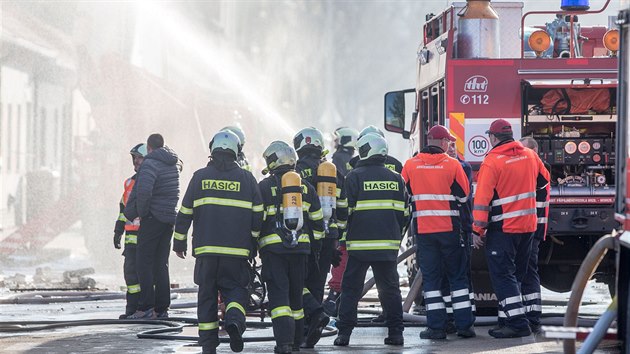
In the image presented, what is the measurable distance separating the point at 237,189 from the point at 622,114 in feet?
10.8

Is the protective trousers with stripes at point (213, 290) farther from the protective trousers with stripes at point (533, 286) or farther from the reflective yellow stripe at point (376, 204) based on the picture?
the protective trousers with stripes at point (533, 286)

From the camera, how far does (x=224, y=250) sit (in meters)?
9.59

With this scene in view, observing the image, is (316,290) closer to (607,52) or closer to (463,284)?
(463,284)

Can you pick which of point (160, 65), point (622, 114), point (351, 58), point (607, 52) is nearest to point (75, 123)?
point (160, 65)

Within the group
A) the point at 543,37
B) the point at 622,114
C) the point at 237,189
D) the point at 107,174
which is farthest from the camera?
the point at 107,174

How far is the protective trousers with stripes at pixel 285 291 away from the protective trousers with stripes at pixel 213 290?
0.89 feet

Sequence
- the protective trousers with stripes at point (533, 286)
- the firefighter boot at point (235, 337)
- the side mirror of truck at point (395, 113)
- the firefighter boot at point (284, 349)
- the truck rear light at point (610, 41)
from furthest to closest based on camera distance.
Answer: the side mirror of truck at point (395, 113) < the truck rear light at point (610, 41) < the protective trousers with stripes at point (533, 286) < the firefighter boot at point (284, 349) < the firefighter boot at point (235, 337)

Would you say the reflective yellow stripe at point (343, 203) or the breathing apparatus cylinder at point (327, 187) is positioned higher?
the breathing apparatus cylinder at point (327, 187)

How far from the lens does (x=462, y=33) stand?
1193 cm

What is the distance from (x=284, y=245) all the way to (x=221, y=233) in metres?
0.51

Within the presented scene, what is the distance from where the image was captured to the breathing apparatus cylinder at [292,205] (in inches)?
385

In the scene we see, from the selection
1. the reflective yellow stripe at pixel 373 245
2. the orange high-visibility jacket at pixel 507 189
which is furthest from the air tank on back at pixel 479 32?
the reflective yellow stripe at pixel 373 245

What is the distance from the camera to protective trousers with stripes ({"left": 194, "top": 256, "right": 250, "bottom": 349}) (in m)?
9.63

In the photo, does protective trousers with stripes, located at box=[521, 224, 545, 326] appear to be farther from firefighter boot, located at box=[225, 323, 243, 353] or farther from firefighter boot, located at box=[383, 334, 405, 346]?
firefighter boot, located at box=[225, 323, 243, 353]
